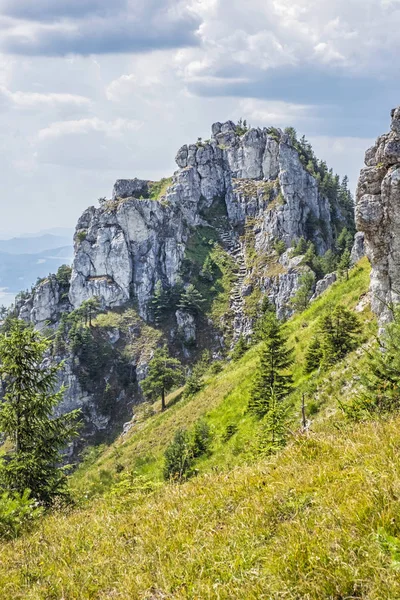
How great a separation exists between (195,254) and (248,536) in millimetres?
127834

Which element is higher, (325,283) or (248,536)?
(248,536)

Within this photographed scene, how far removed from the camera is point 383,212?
19.6 m

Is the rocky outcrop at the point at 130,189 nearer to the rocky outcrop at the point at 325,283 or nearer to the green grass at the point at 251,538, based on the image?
the rocky outcrop at the point at 325,283

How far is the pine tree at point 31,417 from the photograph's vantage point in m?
12.8

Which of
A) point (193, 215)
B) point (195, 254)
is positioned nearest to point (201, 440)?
point (195, 254)

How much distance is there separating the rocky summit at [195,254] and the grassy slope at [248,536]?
90072 millimetres

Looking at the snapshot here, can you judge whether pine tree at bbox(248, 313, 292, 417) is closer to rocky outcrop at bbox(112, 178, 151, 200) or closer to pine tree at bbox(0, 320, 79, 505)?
pine tree at bbox(0, 320, 79, 505)

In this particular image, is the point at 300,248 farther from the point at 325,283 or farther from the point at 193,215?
Result: the point at 193,215

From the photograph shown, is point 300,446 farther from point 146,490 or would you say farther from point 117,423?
point 117,423

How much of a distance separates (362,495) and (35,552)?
16.0ft

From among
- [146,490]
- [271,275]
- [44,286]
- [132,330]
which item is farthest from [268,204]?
[146,490]

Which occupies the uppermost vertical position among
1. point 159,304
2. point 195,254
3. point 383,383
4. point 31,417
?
point 195,254

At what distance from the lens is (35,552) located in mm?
5828

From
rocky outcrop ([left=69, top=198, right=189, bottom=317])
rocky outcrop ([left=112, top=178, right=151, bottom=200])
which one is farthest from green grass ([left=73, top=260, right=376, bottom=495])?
rocky outcrop ([left=112, top=178, right=151, bottom=200])
